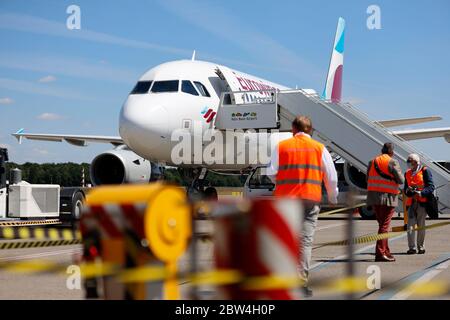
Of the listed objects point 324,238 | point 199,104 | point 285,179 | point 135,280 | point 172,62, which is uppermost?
point 172,62

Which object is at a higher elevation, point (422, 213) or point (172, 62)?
point (172, 62)

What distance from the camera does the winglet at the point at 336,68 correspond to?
1318 inches

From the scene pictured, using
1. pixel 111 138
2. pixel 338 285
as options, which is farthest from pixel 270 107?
pixel 338 285

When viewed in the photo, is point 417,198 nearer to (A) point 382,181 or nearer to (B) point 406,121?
(A) point 382,181

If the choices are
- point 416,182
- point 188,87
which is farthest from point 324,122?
point 416,182

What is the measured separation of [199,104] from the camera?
17.3 meters

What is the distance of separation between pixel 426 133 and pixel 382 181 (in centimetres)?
1631

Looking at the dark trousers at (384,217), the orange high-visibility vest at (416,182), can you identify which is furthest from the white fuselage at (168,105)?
the dark trousers at (384,217)

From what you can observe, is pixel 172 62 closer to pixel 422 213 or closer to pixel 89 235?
pixel 422 213

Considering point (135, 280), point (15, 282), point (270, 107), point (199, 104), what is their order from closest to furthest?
1. point (135, 280)
2. point (15, 282)
3. point (199, 104)
4. point (270, 107)

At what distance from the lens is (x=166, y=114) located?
53.3 feet

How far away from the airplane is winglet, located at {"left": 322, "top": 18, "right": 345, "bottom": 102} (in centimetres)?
1140

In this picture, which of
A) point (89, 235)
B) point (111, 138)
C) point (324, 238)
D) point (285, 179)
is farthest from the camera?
point (111, 138)
